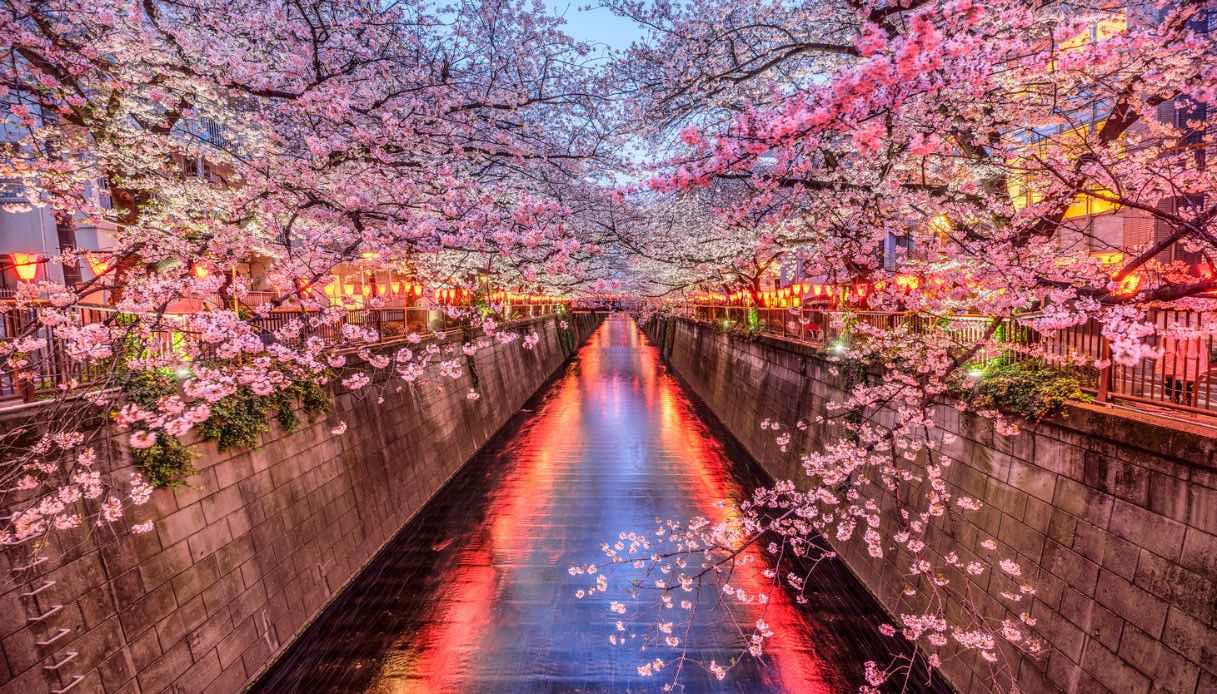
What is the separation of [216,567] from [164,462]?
1.91 m

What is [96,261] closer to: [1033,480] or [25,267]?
[25,267]

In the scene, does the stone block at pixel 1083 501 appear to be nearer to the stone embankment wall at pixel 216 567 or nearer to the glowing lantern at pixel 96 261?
the stone embankment wall at pixel 216 567

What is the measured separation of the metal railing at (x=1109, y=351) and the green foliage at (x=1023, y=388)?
156mm

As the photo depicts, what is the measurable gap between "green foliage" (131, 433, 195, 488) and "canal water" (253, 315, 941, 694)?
3.70 metres

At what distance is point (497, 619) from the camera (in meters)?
9.25

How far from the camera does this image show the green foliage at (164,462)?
21.2 feet

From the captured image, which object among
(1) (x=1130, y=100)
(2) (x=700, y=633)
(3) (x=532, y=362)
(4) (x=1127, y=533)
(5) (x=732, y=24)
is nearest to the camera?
(4) (x=1127, y=533)

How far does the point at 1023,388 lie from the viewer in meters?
6.72

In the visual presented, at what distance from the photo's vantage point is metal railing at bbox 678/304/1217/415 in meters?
5.30

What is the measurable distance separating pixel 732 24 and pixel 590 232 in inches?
570

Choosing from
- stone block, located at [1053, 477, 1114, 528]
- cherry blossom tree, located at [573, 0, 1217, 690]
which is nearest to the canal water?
cherry blossom tree, located at [573, 0, 1217, 690]

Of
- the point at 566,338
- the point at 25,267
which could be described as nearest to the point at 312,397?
the point at 25,267

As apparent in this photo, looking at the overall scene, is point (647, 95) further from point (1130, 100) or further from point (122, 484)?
point (122, 484)

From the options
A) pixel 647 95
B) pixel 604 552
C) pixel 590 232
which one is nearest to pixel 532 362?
pixel 590 232
